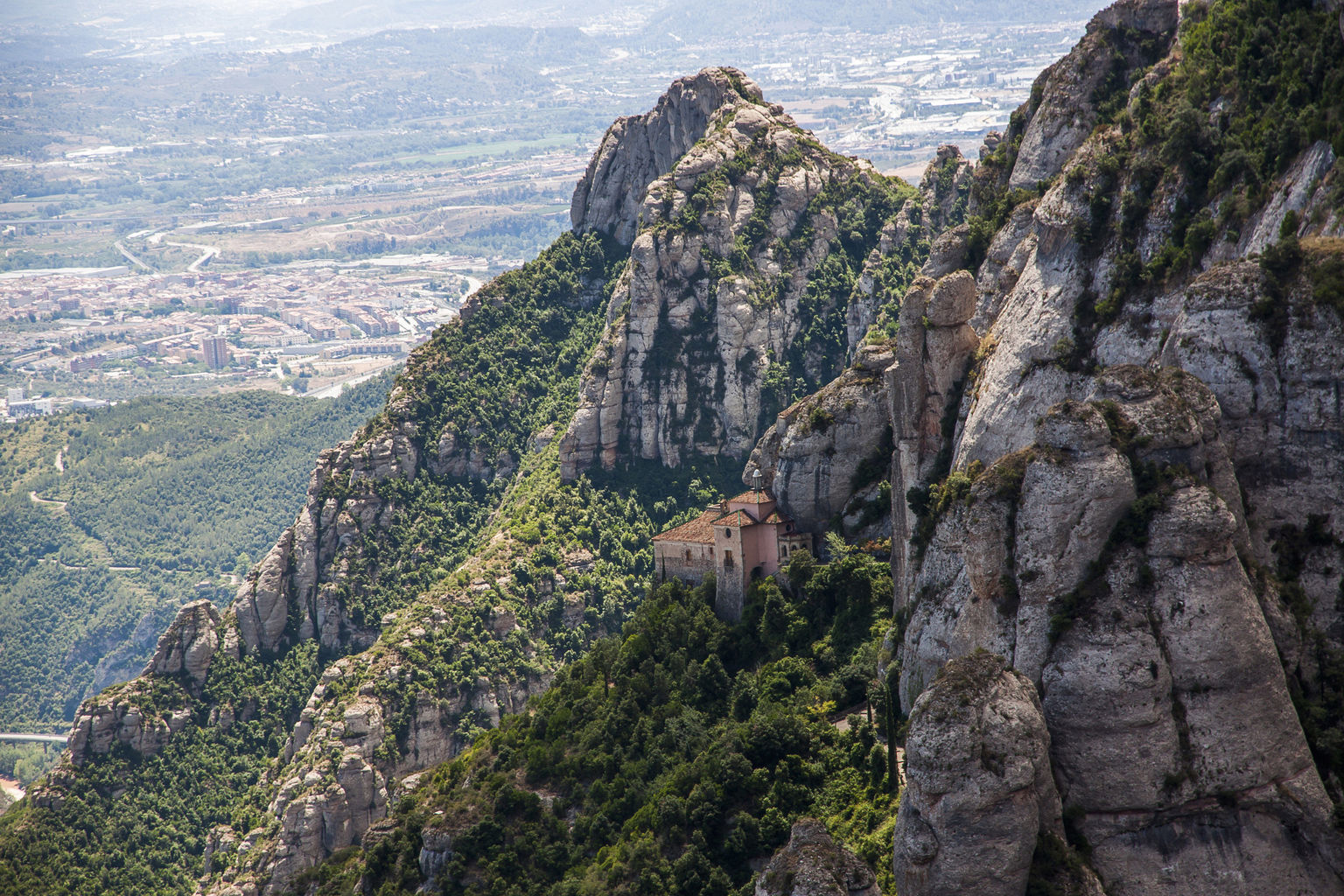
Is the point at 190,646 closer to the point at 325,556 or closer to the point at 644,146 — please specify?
the point at 325,556

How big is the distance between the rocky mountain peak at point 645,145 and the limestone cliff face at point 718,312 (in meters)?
13.3

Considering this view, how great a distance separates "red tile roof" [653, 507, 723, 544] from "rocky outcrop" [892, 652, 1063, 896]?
45264 millimetres

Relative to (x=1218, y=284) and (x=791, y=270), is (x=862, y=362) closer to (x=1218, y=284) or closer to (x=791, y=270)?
(x=1218, y=284)

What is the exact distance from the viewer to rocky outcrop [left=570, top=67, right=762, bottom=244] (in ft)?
560

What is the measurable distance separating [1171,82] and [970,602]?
32180 mm

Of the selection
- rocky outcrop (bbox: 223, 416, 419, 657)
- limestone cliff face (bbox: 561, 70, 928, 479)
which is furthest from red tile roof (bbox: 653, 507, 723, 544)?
rocky outcrop (bbox: 223, 416, 419, 657)

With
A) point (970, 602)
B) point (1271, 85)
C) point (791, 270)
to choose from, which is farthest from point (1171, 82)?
point (791, 270)

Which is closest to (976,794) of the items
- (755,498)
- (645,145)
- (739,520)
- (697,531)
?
(739,520)

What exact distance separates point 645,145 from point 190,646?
75404mm

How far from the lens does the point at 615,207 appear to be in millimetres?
181375

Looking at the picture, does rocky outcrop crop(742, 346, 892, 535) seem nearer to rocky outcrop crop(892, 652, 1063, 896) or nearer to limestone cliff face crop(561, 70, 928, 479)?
rocky outcrop crop(892, 652, 1063, 896)

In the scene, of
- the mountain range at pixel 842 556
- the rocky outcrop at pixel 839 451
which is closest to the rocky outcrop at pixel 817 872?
the mountain range at pixel 842 556

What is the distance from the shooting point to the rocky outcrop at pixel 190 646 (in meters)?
149

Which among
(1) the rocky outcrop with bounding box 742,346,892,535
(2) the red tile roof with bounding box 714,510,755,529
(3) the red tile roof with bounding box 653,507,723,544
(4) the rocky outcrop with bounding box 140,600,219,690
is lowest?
(4) the rocky outcrop with bounding box 140,600,219,690
